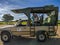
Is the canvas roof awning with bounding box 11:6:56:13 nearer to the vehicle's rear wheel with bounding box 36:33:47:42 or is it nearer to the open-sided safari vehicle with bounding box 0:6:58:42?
the open-sided safari vehicle with bounding box 0:6:58:42

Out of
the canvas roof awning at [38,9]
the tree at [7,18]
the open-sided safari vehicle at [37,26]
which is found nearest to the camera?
the tree at [7,18]

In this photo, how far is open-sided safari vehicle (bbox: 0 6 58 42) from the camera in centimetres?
1138

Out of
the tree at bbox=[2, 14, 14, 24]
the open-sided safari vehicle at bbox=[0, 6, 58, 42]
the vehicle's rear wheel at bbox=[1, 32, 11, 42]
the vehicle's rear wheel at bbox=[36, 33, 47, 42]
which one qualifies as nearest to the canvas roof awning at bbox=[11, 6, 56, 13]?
the open-sided safari vehicle at bbox=[0, 6, 58, 42]

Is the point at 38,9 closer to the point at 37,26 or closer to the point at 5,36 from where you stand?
the point at 37,26

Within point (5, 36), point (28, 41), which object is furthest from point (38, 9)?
point (5, 36)

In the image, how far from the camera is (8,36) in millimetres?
11641

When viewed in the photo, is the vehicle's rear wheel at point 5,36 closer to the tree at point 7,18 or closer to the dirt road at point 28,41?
the dirt road at point 28,41

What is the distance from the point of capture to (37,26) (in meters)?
11.6

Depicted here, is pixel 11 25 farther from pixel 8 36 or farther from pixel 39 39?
pixel 39 39

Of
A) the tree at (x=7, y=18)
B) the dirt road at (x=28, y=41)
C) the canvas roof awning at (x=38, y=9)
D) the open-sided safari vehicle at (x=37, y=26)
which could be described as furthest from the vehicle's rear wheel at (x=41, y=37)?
the tree at (x=7, y=18)

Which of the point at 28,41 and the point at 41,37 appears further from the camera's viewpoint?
→ the point at 41,37

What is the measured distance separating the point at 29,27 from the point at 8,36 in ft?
3.08

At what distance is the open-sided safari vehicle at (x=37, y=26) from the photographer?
37.3ft

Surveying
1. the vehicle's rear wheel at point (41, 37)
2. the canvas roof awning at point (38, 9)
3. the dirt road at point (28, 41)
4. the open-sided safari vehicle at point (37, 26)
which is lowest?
the dirt road at point (28, 41)
